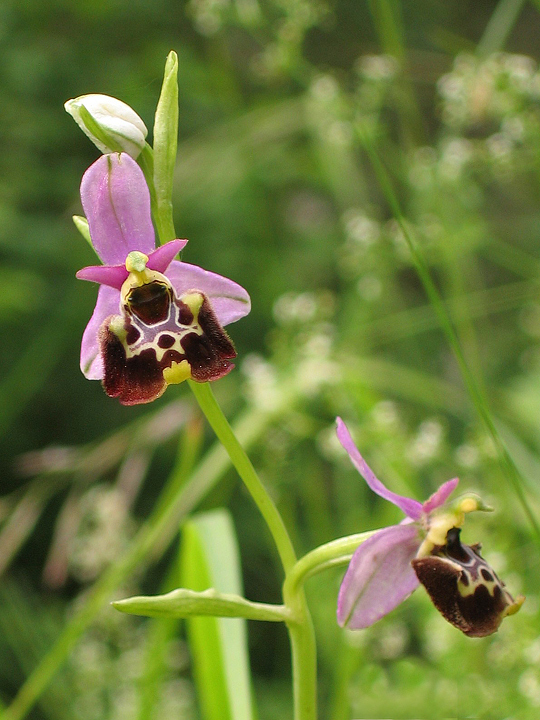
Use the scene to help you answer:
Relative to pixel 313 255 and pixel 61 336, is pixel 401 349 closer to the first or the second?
pixel 313 255

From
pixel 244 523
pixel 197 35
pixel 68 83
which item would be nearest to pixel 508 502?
pixel 244 523

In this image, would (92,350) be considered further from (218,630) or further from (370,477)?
(218,630)

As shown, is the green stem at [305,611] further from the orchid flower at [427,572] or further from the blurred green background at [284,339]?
the blurred green background at [284,339]

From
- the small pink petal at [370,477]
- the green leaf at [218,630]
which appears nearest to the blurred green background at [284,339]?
the green leaf at [218,630]

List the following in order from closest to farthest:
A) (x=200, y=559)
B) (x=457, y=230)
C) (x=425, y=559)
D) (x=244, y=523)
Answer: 1. (x=425, y=559)
2. (x=200, y=559)
3. (x=457, y=230)
4. (x=244, y=523)

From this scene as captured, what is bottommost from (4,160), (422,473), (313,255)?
(422,473)

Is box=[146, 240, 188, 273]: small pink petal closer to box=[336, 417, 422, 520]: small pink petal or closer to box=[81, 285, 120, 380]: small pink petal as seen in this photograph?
box=[81, 285, 120, 380]: small pink petal
